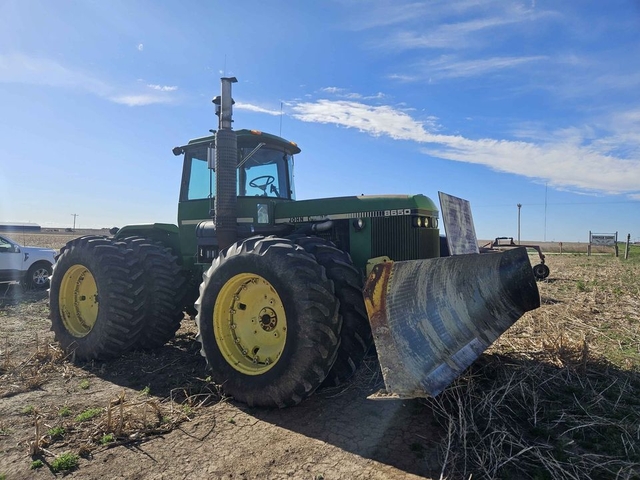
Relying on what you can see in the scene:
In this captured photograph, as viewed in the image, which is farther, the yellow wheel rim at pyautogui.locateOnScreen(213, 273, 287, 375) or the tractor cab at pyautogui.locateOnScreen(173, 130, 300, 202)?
the tractor cab at pyautogui.locateOnScreen(173, 130, 300, 202)

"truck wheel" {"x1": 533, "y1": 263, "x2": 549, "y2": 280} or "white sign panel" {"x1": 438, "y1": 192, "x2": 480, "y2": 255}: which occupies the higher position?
"white sign panel" {"x1": 438, "y1": 192, "x2": 480, "y2": 255}

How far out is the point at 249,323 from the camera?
433 cm

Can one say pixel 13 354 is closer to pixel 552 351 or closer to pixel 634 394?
pixel 552 351

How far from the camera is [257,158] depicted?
231 inches

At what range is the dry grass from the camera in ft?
9.45

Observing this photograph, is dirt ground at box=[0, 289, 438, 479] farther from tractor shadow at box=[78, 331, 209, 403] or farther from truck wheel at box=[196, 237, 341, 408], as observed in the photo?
truck wheel at box=[196, 237, 341, 408]

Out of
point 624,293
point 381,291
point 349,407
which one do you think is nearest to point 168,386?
point 349,407

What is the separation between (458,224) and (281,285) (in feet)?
9.09

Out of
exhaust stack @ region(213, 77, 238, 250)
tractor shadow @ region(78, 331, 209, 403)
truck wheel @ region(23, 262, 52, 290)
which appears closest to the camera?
tractor shadow @ region(78, 331, 209, 403)

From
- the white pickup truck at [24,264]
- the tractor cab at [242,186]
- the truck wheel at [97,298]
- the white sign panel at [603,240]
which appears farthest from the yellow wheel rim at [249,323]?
the white sign panel at [603,240]

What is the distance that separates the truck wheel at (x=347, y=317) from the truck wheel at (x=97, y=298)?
2764 mm

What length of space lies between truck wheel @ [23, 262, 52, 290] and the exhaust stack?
9.37 m

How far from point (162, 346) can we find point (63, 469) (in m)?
3.15

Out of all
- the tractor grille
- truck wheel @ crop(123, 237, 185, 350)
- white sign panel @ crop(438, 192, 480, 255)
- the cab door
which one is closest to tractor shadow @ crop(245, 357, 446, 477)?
the tractor grille
